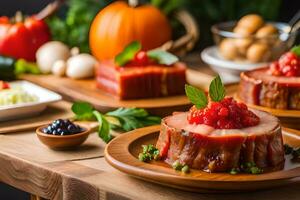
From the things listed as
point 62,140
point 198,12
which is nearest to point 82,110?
point 62,140

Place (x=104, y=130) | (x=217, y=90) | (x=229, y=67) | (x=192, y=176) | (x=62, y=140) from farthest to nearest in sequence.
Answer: (x=229, y=67)
(x=104, y=130)
(x=62, y=140)
(x=217, y=90)
(x=192, y=176)

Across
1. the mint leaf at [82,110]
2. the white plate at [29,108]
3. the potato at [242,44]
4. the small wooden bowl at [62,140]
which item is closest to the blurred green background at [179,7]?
the potato at [242,44]

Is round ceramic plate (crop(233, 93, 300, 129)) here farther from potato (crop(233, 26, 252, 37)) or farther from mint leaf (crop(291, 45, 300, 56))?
potato (crop(233, 26, 252, 37))

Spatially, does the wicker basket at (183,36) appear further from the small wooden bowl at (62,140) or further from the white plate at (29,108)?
the small wooden bowl at (62,140)

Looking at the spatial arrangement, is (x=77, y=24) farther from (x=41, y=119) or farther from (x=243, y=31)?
(x=41, y=119)

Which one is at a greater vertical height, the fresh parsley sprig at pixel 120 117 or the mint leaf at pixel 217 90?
the mint leaf at pixel 217 90

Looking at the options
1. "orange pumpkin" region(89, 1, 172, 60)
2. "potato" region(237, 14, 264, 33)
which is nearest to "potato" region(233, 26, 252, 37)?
"potato" region(237, 14, 264, 33)

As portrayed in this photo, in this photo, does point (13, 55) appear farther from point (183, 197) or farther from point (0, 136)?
point (183, 197)
